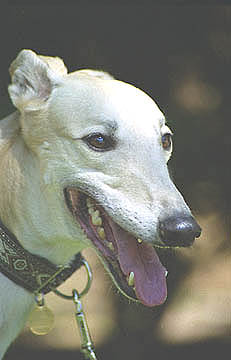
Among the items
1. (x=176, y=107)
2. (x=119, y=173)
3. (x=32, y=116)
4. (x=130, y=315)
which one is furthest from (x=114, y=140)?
(x=130, y=315)

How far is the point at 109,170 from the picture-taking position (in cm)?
211

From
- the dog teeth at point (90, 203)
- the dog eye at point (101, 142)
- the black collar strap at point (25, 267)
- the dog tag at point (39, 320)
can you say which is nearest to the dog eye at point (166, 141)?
the dog eye at point (101, 142)

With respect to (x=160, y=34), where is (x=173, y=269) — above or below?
below

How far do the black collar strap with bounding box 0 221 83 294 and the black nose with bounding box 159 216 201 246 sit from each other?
1.89ft

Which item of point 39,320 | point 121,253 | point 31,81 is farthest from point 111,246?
point 31,81

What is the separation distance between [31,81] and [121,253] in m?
0.71

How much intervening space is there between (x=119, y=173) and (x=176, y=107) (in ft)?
7.44

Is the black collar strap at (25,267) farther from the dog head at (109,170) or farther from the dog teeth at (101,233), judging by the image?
the dog teeth at (101,233)

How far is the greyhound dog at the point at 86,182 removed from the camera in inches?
80.4

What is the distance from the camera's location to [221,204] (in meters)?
4.41

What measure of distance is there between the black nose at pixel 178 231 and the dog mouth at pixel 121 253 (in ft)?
→ 0.74

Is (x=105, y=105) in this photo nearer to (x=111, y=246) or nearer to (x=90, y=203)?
(x=90, y=203)

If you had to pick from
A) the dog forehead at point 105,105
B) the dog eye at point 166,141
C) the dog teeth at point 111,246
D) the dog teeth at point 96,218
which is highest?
the dog eye at point 166,141

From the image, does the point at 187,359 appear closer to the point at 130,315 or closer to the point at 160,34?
the point at 130,315
